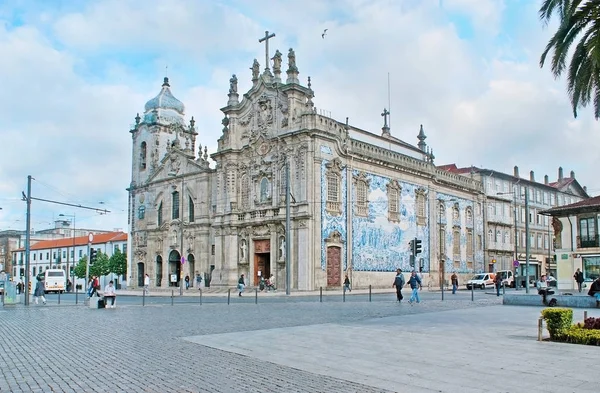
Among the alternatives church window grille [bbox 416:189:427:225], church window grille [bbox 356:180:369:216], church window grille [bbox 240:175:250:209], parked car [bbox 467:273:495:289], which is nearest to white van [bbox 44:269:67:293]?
church window grille [bbox 240:175:250:209]

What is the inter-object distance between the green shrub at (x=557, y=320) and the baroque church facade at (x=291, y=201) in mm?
28436

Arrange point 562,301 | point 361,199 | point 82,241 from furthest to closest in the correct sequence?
point 82,241, point 361,199, point 562,301

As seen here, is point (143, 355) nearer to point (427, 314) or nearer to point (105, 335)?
point (105, 335)

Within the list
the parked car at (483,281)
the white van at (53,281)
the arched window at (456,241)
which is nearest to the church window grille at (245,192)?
the white van at (53,281)

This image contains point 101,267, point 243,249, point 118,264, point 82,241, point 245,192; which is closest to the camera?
point 243,249

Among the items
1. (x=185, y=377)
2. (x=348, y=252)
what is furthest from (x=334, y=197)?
(x=185, y=377)

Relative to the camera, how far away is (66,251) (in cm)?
9462

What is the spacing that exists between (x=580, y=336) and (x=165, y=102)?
189ft

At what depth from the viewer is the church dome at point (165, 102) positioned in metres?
64.6

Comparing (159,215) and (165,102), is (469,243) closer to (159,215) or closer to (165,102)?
(159,215)

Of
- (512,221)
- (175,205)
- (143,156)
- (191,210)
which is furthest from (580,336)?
(512,221)

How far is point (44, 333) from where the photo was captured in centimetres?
1642

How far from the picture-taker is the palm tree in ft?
54.1

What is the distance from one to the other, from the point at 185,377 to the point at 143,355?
2643mm
